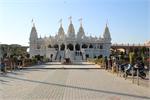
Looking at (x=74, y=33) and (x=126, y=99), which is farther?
(x=74, y=33)

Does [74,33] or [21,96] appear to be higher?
[74,33]

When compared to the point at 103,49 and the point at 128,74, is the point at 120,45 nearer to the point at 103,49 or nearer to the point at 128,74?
the point at 103,49

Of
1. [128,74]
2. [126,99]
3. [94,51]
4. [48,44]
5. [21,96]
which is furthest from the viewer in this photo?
[48,44]

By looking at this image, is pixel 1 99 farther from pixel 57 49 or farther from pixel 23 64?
pixel 57 49

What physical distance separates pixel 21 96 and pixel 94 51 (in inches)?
4048

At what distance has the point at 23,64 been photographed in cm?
4612

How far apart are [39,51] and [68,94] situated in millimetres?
105049

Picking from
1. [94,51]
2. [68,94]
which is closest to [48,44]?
[94,51]

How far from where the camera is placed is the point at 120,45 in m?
156

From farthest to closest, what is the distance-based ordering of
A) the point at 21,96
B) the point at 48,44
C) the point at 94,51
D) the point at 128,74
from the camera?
the point at 48,44 < the point at 94,51 < the point at 128,74 < the point at 21,96

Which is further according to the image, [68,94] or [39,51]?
[39,51]

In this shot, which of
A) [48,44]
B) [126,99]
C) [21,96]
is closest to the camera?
[126,99]

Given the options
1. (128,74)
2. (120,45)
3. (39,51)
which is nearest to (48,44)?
(39,51)

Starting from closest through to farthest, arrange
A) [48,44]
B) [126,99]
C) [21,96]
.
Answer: [126,99] < [21,96] < [48,44]
